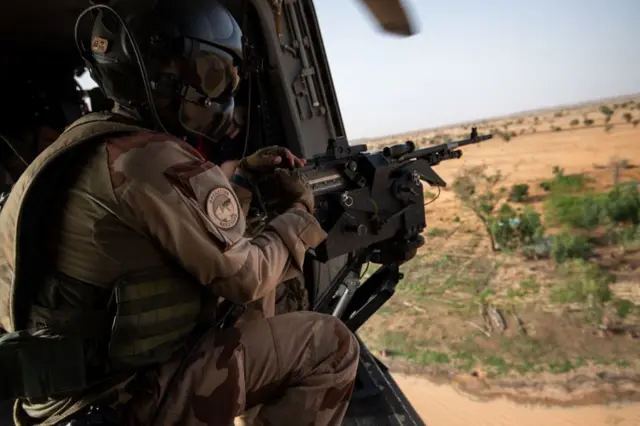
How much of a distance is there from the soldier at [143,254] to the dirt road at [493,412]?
368 centimetres

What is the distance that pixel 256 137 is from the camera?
3.77 m

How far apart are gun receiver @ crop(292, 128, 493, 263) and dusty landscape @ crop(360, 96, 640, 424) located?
199 millimetres

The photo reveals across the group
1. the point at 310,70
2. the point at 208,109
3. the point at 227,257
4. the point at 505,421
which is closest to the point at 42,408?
the point at 227,257

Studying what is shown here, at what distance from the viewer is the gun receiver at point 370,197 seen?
278cm

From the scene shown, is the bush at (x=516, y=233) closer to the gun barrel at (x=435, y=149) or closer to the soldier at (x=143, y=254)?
the gun barrel at (x=435, y=149)

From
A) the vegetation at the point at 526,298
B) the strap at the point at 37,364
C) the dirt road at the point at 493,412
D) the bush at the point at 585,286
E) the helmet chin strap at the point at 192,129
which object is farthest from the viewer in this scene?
the bush at the point at 585,286

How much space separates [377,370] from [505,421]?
249 centimetres

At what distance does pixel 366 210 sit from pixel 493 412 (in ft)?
10.7

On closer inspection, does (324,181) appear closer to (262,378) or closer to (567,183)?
(262,378)

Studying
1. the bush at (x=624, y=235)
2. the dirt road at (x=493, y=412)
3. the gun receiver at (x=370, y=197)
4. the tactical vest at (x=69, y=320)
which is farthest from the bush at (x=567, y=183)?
the tactical vest at (x=69, y=320)

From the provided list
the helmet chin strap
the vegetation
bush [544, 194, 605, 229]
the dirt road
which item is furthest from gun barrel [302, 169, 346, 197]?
bush [544, 194, 605, 229]

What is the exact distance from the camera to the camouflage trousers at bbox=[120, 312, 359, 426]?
178 cm

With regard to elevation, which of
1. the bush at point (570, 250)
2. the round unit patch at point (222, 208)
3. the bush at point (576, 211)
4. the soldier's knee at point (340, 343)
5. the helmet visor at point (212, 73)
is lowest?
the bush at point (576, 211)

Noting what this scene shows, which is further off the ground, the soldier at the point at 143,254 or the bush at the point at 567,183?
the soldier at the point at 143,254
